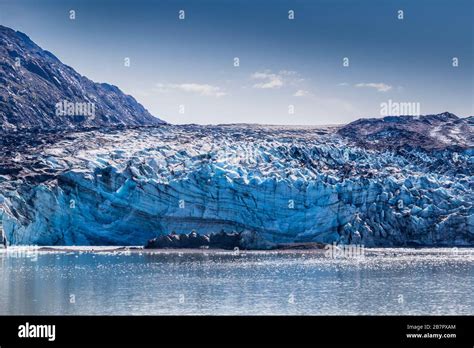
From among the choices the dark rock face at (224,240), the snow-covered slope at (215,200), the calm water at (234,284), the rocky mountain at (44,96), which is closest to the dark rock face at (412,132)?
the snow-covered slope at (215,200)

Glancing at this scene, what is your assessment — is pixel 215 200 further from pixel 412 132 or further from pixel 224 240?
pixel 412 132

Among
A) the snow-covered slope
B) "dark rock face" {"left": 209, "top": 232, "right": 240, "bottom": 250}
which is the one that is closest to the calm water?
"dark rock face" {"left": 209, "top": 232, "right": 240, "bottom": 250}

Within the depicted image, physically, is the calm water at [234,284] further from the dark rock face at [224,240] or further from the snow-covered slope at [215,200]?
the snow-covered slope at [215,200]

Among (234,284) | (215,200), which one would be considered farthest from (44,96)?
(234,284)

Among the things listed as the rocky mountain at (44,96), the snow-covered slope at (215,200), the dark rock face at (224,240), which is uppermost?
the rocky mountain at (44,96)

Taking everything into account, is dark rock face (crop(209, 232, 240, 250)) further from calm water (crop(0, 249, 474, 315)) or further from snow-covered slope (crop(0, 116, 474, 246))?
calm water (crop(0, 249, 474, 315))

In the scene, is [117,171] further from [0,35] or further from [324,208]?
A: [0,35]
